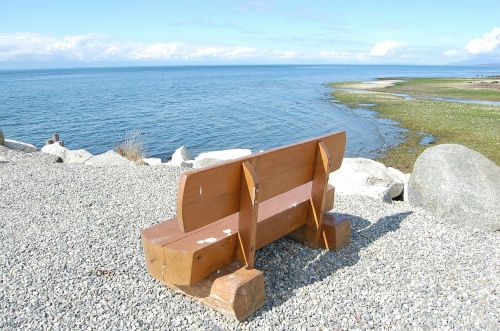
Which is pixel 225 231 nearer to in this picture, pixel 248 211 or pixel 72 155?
pixel 248 211

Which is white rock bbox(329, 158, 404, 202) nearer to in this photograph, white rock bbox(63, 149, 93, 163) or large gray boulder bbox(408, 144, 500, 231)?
large gray boulder bbox(408, 144, 500, 231)

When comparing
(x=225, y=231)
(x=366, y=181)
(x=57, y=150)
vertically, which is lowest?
(x=57, y=150)

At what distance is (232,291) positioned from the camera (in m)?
4.05

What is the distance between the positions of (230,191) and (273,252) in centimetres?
179

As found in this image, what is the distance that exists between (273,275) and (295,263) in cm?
42

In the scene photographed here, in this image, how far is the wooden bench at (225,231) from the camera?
3.87 meters

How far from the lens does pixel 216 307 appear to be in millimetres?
4238

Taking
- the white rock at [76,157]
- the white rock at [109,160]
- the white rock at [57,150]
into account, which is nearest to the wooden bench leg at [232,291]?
the white rock at [109,160]

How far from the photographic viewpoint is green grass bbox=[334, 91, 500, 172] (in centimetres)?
1961

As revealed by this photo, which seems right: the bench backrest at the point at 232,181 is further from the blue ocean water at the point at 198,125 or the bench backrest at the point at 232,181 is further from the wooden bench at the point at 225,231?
the blue ocean water at the point at 198,125

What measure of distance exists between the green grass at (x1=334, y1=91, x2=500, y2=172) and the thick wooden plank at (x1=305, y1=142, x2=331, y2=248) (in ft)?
40.7

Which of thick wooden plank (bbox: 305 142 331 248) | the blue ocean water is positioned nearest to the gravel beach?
thick wooden plank (bbox: 305 142 331 248)

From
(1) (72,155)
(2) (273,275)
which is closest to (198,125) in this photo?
(1) (72,155)

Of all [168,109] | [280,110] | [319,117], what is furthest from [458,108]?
[168,109]
